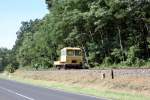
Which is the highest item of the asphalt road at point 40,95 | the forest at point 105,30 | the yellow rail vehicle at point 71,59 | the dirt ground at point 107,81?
the forest at point 105,30

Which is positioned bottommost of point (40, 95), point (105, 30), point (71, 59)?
point (40, 95)

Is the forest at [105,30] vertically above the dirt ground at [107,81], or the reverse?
the forest at [105,30]

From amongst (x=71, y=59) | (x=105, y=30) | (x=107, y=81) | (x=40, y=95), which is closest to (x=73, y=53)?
(x=71, y=59)

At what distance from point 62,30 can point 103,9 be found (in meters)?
14.0

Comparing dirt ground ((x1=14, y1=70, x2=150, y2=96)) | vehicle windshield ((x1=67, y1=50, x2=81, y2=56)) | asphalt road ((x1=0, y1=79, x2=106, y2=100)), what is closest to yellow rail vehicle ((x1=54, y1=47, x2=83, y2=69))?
vehicle windshield ((x1=67, y1=50, x2=81, y2=56))

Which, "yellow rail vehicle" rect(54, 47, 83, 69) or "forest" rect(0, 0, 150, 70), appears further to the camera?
"yellow rail vehicle" rect(54, 47, 83, 69)

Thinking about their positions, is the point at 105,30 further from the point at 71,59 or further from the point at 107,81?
the point at 107,81

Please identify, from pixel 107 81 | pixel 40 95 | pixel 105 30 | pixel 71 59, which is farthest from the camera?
pixel 105 30

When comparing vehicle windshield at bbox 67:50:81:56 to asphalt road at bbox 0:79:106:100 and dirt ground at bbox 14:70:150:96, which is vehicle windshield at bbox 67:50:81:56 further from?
asphalt road at bbox 0:79:106:100

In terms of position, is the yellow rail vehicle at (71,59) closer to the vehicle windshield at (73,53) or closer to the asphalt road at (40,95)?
the vehicle windshield at (73,53)

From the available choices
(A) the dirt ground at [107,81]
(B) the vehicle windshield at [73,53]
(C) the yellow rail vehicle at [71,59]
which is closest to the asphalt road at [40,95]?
(A) the dirt ground at [107,81]

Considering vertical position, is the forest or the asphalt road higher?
the forest

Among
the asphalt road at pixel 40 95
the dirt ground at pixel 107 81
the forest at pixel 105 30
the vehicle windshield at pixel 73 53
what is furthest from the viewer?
the vehicle windshield at pixel 73 53

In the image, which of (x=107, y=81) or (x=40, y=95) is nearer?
(x=40, y=95)
